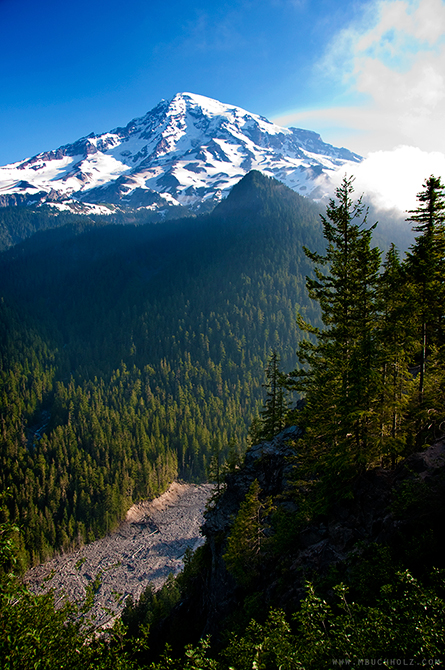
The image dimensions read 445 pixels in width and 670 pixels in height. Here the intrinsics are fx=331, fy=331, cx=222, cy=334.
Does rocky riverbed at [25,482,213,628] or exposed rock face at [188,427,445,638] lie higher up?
exposed rock face at [188,427,445,638]

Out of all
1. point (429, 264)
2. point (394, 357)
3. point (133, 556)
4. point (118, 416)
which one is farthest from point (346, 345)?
point (118, 416)

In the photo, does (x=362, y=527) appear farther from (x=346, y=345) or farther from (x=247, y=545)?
(x=247, y=545)

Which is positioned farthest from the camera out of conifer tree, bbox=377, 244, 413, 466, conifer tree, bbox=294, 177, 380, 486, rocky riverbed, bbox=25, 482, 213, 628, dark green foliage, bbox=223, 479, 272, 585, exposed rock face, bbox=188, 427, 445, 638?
rocky riverbed, bbox=25, 482, 213, 628

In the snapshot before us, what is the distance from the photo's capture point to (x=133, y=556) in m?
74.7

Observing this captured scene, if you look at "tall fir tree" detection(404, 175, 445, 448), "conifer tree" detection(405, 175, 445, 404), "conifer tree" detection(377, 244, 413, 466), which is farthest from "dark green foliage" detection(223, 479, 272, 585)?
"conifer tree" detection(405, 175, 445, 404)

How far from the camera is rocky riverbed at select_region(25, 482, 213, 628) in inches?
2486

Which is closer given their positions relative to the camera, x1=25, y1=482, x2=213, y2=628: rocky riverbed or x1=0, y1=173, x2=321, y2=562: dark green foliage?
x1=25, y1=482, x2=213, y2=628: rocky riverbed

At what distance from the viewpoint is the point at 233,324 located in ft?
643

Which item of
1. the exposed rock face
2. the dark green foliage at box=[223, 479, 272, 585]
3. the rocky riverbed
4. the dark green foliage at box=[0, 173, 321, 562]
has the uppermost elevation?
the exposed rock face

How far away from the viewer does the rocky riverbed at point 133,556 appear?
6316cm

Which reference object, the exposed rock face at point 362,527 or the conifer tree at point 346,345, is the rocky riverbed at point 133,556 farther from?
the conifer tree at point 346,345

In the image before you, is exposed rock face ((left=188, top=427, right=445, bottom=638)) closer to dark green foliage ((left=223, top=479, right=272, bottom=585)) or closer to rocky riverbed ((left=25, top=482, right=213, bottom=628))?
dark green foliage ((left=223, top=479, right=272, bottom=585))

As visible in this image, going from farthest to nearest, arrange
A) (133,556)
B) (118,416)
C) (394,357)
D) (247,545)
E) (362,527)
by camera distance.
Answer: (118,416) → (133,556) → (247,545) → (394,357) → (362,527)

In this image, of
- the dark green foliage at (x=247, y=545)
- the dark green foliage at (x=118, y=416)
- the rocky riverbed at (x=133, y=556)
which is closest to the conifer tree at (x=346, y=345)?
the dark green foliage at (x=247, y=545)
